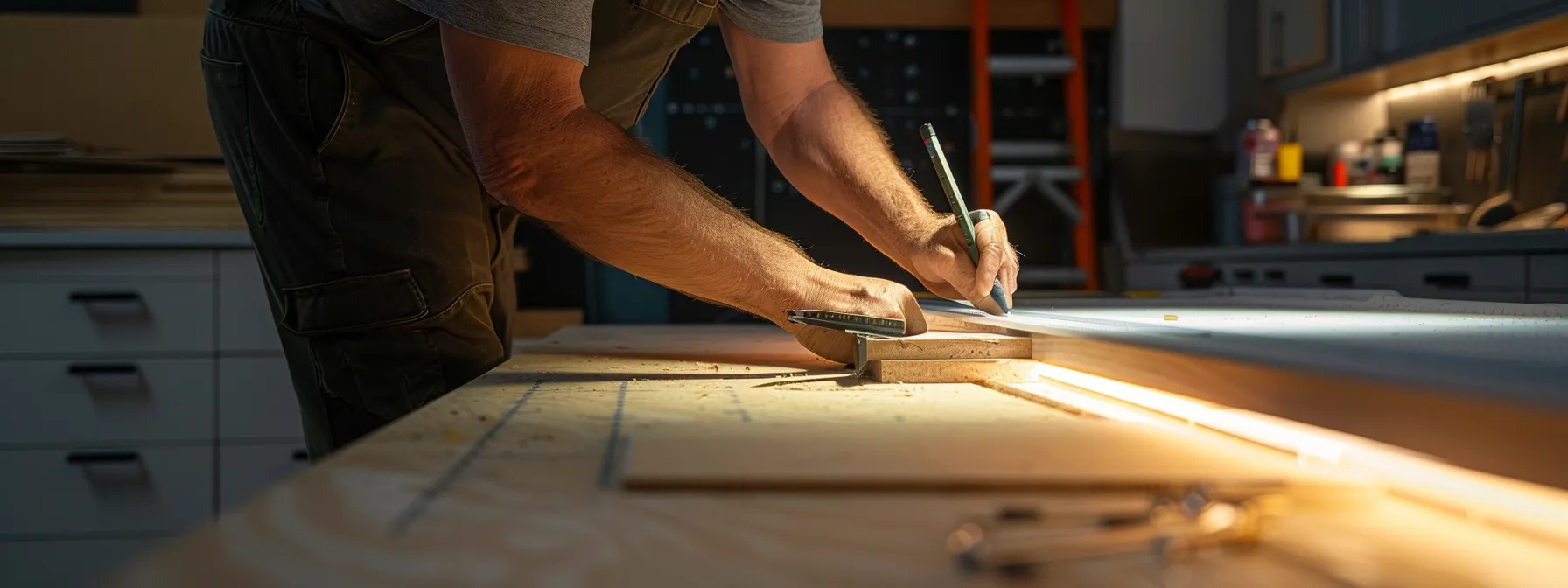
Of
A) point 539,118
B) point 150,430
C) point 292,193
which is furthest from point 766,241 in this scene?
point 150,430

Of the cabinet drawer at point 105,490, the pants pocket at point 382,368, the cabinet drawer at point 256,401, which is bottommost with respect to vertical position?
the cabinet drawer at point 105,490

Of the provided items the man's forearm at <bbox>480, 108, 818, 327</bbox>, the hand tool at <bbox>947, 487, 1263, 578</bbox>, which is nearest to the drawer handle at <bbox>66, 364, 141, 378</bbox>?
the man's forearm at <bbox>480, 108, 818, 327</bbox>

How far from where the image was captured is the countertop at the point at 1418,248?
85.2 inches

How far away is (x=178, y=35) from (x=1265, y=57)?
359 cm

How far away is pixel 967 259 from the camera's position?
3.75 ft

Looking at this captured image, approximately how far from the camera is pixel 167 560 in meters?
0.32

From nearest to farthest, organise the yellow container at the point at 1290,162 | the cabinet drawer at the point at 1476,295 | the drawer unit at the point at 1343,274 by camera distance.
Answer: the cabinet drawer at the point at 1476,295
the drawer unit at the point at 1343,274
the yellow container at the point at 1290,162

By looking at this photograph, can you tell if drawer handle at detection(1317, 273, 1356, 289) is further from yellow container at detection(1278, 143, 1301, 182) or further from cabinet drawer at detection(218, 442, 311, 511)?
cabinet drawer at detection(218, 442, 311, 511)

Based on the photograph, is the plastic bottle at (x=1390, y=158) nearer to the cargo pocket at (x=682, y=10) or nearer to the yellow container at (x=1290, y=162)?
the yellow container at (x=1290, y=162)

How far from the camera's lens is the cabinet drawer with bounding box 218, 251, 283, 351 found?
2461 mm

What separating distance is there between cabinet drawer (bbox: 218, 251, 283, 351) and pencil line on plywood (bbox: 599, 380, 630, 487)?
2.03 meters

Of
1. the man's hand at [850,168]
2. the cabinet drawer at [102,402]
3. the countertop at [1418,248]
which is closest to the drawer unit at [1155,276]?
the countertop at [1418,248]

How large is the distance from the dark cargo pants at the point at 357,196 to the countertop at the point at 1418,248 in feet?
6.34

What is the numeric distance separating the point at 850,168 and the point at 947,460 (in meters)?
0.89
